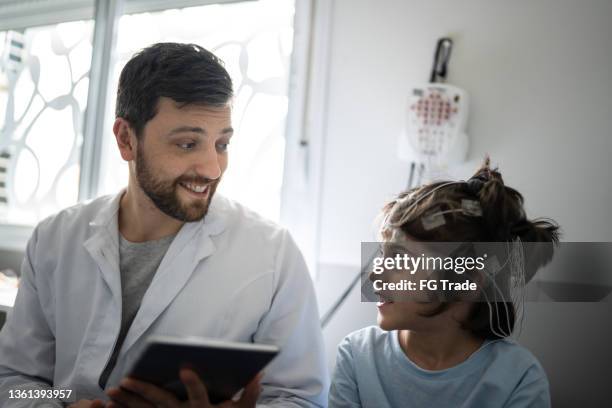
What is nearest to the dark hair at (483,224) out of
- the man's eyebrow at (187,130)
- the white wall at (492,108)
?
the white wall at (492,108)

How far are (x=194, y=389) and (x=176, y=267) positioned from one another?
1.31 feet

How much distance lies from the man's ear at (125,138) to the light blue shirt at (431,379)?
702 mm

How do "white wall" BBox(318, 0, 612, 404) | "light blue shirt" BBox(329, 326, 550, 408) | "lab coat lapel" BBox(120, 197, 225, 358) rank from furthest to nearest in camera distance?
"white wall" BBox(318, 0, 612, 404)
"lab coat lapel" BBox(120, 197, 225, 358)
"light blue shirt" BBox(329, 326, 550, 408)

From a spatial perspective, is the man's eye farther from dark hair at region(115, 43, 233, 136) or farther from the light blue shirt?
the light blue shirt

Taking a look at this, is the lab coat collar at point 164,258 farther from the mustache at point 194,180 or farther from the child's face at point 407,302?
the child's face at point 407,302

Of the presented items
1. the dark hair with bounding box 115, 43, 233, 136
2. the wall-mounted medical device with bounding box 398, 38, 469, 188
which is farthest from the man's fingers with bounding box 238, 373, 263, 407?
the wall-mounted medical device with bounding box 398, 38, 469, 188

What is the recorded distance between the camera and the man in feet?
3.58

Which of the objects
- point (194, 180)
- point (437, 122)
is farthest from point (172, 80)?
point (437, 122)

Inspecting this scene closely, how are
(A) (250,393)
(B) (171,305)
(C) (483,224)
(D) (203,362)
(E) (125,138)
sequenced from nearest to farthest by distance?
1. (D) (203,362)
2. (A) (250,393)
3. (C) (483,224)
4. (B) (171,305)
5. (E) (125,138)

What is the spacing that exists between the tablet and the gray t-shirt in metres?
0.36

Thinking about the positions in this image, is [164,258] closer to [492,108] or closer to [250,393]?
[250,393]

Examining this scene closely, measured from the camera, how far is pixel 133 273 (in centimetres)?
118

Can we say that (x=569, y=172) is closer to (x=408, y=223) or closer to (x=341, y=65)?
(x=408, y=223)

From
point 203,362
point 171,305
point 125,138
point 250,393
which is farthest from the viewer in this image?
point 125,138
